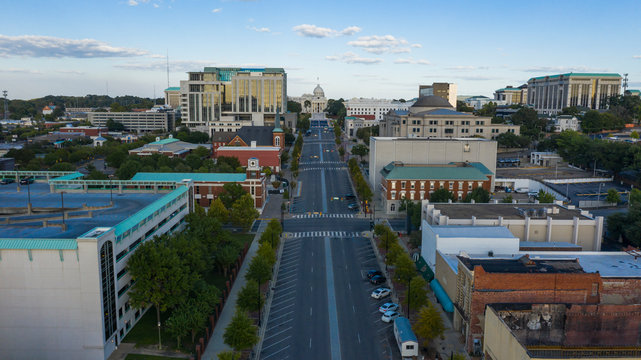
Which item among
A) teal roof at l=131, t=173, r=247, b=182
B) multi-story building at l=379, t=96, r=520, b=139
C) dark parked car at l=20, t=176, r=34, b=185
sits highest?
multi-story building at l=379, t=96, r=520, b=139

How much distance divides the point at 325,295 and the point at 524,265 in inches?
764

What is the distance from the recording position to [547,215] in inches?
2212

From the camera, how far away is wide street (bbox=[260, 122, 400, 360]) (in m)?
38.0

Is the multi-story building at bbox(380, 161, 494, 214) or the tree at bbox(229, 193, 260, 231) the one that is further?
the multi-story building at bbox(380, 161, 494, 214)

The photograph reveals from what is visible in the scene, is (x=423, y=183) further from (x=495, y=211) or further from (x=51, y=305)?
(x=51, y=305)

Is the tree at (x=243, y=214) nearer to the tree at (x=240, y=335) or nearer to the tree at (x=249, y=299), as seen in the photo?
the tree at (x=249, y=299)

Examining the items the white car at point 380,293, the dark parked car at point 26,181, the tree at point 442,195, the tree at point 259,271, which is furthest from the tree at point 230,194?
the white car at point 380,293

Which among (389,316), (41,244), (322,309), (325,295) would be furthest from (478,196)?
(41,244)

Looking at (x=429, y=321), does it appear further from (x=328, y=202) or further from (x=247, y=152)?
(x=247, y=152)

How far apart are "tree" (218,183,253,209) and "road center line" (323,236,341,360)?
2086 centimetres

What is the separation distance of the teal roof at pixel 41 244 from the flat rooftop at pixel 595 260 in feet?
105

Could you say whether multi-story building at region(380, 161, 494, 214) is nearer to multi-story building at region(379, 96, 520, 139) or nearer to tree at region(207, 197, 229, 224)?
tree at region(207, 197, 229, 224)

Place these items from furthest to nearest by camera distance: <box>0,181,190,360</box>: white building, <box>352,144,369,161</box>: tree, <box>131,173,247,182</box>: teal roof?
<box>352,144,369,161</box>: tree → <box>131,173,247,182</box>: teal roof → <box>0,181,190,360</box>: white building

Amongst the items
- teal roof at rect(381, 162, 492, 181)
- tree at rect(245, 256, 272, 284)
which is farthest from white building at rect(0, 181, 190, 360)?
teal roof at rect(381, 162, 492, 181)
